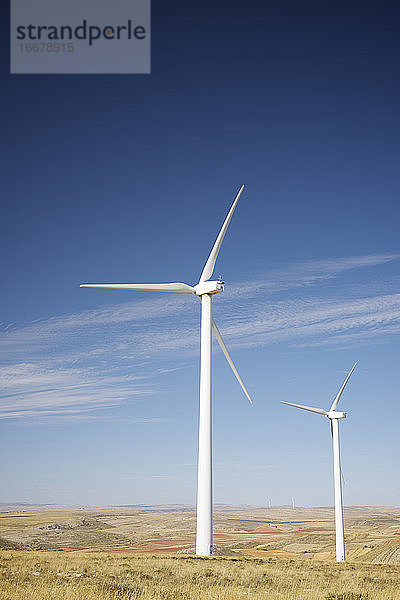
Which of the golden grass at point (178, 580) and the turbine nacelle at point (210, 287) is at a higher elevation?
the turbine nacelle at point (210, 287)

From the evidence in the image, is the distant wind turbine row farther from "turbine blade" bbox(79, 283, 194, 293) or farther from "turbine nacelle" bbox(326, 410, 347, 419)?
"turbine nacelle" bbox(326, 410, 347, 419)

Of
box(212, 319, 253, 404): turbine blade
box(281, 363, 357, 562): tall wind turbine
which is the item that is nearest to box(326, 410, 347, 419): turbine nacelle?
box(281, 363, 357, 562): tall wind turbine

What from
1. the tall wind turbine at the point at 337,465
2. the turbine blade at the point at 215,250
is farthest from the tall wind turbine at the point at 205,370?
the tall wind turbine at the point at 337,465

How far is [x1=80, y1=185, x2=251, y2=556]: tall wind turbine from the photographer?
37562 millimetres

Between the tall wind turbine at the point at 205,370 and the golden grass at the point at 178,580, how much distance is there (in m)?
2.34

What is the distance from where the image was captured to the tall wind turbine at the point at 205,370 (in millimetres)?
37562

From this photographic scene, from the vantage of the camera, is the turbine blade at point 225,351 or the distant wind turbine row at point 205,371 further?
the turbine blade at point 225,351

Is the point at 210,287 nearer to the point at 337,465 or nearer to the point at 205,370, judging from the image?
the point at 205,370

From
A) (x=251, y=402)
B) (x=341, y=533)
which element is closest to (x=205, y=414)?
(x=251, y=402)

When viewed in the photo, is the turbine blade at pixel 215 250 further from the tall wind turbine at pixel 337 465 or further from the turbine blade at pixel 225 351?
the tall wind turbine at pixel 337 465

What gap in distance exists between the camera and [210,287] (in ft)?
142

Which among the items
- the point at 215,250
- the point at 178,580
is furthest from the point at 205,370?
the point at 178,580

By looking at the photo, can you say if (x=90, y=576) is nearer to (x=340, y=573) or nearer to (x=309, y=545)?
(x=340, y=573)

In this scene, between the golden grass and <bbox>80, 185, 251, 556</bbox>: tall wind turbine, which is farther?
<bbox>80, 185, 251, 556</bbox>: tall wind turbine
